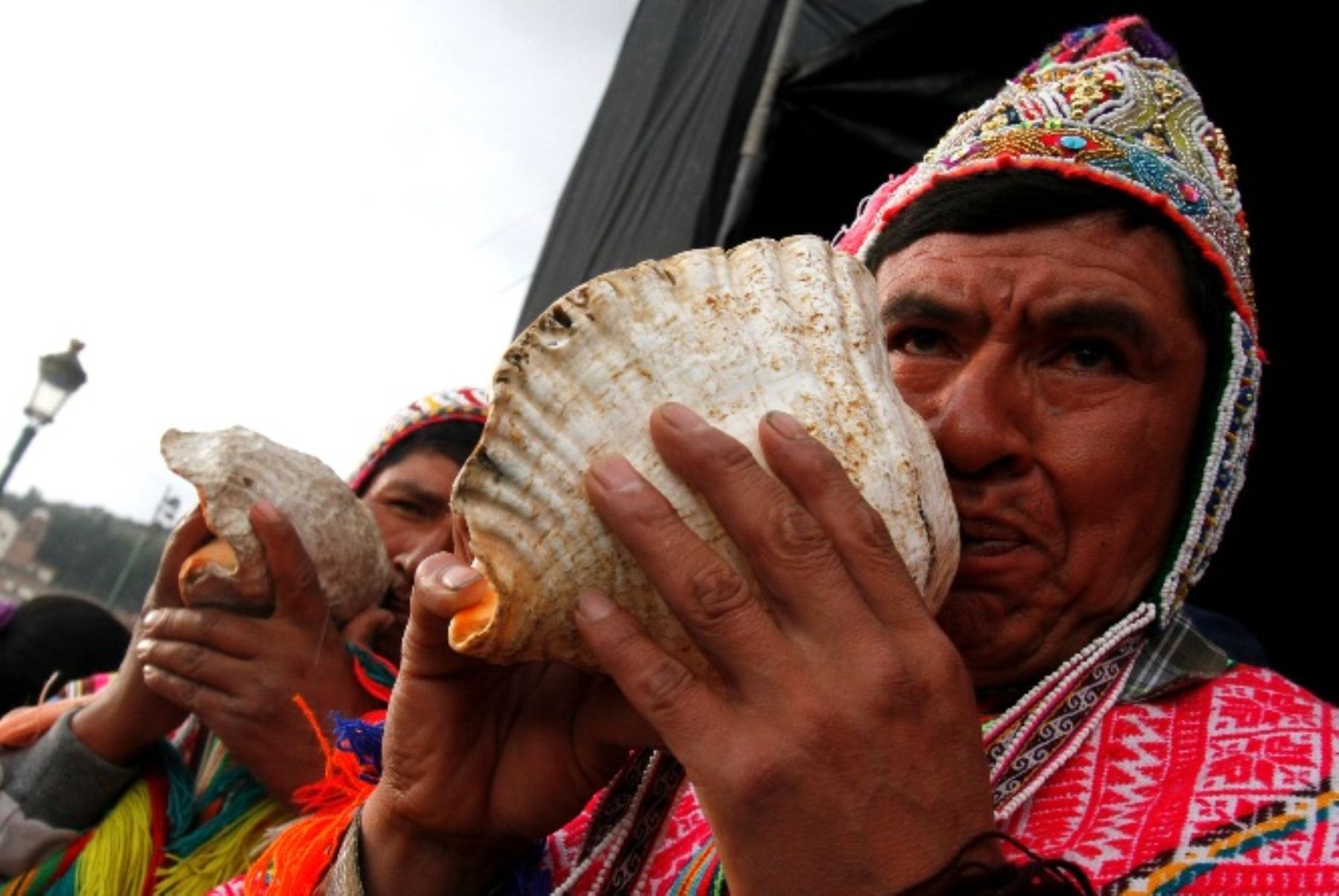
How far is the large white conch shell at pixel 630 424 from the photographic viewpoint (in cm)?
81

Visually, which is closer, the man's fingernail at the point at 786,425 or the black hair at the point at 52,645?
the man's fingernail at the point at 786,425

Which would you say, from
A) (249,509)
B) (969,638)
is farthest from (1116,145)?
(249,509)

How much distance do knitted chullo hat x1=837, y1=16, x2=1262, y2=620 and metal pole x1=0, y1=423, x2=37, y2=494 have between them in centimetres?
705

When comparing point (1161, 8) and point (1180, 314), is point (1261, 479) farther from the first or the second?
point (1180, 314)

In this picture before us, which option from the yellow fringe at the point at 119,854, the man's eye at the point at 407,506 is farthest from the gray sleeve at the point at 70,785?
the man's eye at the point at 407,506

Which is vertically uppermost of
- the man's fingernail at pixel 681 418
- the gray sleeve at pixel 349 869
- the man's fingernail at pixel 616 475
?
the man's fingernail at pixel 681 418

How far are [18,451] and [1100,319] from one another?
25.4 feet

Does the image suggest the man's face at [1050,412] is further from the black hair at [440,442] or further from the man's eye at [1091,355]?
the black hair at [440,442]

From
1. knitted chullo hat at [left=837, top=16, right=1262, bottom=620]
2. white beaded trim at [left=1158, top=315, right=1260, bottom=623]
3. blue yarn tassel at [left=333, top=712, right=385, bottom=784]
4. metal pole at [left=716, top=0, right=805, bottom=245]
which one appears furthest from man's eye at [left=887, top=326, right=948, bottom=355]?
metal pole at [left=716, top=0, right=805, bottom=245]

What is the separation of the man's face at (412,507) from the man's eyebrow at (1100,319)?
143cm

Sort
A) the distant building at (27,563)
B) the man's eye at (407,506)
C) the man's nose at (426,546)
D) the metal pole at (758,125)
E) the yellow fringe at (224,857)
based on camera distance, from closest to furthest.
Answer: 1. the yellow fringe at (224,857)
2. the man's nose at (426,546)
3. the man's eye at (407,506)
4. the metal pole at (758,125)
5. the distant building at (27,563)

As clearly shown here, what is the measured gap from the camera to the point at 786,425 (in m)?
0.78

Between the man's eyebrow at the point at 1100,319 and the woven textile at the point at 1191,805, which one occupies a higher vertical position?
the man's eyebrow at the point at 1100,319

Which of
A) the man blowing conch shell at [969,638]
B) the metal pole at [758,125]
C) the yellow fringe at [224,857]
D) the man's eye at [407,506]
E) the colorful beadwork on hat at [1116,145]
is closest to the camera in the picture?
the man blowing conch shell at [969,638]
